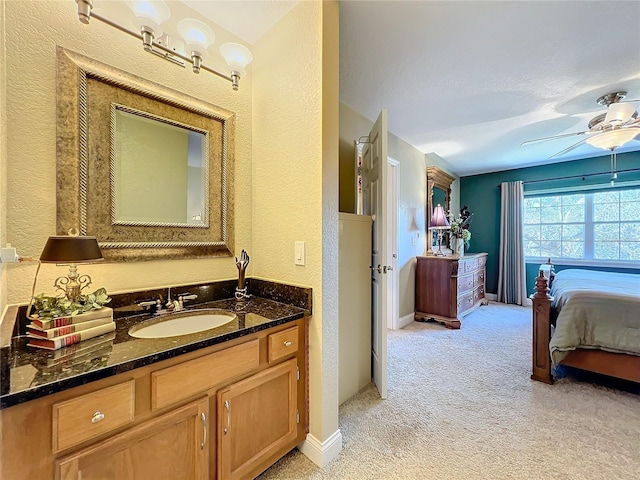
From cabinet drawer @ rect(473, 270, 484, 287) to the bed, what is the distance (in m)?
2.02

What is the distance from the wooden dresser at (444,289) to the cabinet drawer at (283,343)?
287 cm

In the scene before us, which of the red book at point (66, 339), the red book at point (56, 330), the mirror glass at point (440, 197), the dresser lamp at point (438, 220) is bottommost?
the red book at point (66, 339)

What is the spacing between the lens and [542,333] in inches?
88.5

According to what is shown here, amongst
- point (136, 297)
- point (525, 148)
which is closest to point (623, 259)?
point (525, 148)

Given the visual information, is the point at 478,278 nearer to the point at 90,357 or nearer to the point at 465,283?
the point at 465,283

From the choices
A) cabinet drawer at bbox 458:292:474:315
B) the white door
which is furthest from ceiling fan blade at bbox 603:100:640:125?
cabinet drawer at bbox 458:292:474:315

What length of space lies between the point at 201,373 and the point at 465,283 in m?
3.92

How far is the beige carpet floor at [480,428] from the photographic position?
1396 millimetres

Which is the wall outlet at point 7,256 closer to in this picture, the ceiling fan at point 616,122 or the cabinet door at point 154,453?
the cabinet door at point 154,453

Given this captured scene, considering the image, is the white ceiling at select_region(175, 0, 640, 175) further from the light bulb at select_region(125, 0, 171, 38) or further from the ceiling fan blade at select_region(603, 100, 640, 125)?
the light bulb at select_region(125, 0, 171, 38)

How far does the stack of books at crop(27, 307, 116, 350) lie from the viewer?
91 centimetres

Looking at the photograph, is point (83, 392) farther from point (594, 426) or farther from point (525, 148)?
point (525, 148)

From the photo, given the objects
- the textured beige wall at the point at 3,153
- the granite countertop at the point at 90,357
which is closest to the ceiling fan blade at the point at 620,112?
the granite countertop at the point at 90,357

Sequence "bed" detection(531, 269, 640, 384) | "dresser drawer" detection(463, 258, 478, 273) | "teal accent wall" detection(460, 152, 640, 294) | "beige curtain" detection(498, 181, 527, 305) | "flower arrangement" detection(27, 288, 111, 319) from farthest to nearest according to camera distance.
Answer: "beige curtain" detection(498, 181, 527, 305) < "teal accent wall" detection(460, 152, 640, 294) < "dresser drawer" detection(463, 258, 478, 273) < "bed" detection(531, 269, 640, 384) < "flower arrangement" detection(27, 288, 111, 319)
